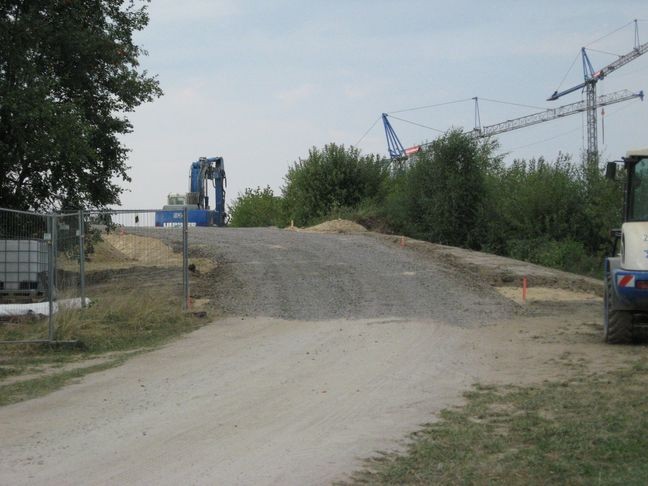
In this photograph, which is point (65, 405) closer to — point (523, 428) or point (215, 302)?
point (523, 428)

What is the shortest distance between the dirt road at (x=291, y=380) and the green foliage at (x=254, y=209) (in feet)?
179

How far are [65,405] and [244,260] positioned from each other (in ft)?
60.2

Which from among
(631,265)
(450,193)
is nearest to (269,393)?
(631,265)

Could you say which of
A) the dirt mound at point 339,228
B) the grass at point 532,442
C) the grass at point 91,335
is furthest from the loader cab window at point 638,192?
the dirt mound at point 339,228

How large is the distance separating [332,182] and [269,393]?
158ft

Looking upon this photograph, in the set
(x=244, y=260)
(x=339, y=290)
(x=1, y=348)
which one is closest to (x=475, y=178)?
(x=244, y=260)

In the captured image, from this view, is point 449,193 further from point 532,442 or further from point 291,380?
point 532,442

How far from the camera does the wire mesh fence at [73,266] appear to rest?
650 inches

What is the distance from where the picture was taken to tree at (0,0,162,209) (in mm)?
20250

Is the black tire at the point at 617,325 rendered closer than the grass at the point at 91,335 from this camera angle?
No

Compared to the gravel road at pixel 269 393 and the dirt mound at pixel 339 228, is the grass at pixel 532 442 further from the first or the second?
the dirt mound at pixel 339 228

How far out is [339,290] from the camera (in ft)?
78.2

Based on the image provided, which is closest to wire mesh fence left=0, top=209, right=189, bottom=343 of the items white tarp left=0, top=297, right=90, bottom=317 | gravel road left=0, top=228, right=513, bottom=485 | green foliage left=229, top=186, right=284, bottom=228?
white tarp left=0, top=297, right=90, bottom=317

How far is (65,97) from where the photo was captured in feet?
75.4
